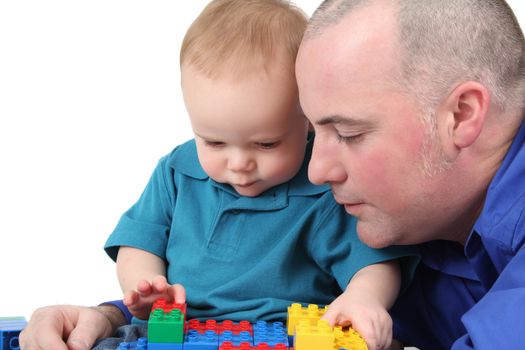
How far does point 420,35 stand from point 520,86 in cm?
25

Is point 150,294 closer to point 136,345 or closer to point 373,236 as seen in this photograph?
point 136,345

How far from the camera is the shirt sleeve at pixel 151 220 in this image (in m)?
1.66

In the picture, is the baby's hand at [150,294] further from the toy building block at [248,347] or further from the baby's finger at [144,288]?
the toy building block at [248,347]

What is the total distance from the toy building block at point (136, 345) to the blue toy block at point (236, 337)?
129 millimetres

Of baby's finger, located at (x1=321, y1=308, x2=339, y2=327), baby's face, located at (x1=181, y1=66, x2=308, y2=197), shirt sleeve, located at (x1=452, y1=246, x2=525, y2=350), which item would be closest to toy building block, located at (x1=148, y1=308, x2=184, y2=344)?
baby's finger, located at (x1=321, y1=308, x2=339, y2=327)

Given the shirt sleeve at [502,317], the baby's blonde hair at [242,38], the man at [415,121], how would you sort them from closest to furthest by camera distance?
the shirt sleeve at [502,317] < the man at [415,121] < the baby's blonde hair at [242,38]

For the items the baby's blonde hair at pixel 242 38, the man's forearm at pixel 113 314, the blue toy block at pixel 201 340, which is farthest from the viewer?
the man's forearm at pixel 113 314

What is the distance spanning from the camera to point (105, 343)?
1.39 m

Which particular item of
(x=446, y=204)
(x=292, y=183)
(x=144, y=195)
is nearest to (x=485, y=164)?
(x=446, y=204)

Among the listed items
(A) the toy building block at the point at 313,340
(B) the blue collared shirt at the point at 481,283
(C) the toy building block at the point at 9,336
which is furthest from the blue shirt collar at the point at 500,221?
(C) the toy building block at the point at 9,336

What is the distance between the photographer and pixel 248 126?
1457 mm

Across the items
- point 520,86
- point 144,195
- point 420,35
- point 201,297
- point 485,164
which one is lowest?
point 201,297

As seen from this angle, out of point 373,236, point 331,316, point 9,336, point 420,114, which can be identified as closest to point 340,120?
point 420,114

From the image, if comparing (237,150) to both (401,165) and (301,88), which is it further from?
(401,165)
